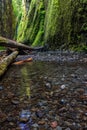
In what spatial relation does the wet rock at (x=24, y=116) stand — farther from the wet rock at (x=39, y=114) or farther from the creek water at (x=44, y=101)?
the wet rock at (x=39, y=114)

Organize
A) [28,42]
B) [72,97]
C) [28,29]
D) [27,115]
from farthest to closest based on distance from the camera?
[28,29]
[28,42]
[72,97]
[27,115]

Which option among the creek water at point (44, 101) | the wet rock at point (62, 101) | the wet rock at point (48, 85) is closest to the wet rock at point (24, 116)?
the creek water at point (44, 101)

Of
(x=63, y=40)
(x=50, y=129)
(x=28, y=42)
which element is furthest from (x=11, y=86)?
(x=28, y=42)

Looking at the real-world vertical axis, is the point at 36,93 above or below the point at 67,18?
below

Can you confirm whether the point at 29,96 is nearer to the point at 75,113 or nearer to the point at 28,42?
the point at 75,113

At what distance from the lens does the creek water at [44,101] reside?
3.38 m

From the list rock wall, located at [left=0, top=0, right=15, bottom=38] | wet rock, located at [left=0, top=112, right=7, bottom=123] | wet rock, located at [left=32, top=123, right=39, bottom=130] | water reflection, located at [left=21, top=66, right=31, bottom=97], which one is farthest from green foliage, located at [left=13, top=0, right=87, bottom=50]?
wet rock, located at [left=32, top=123, right=39, bottom=130]

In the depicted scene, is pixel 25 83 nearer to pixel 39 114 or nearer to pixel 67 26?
pixel 39 114

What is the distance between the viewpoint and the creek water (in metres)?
3.38

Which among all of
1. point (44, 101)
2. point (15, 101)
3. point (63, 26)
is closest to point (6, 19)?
point (63, 26)

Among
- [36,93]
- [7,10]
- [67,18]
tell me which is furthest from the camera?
[7,10]

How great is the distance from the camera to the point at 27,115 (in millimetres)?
3645

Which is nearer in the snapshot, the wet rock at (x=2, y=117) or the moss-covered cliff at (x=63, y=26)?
the wet rock at (x=2, y=117)

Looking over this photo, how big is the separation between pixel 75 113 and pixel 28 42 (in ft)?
43.7
